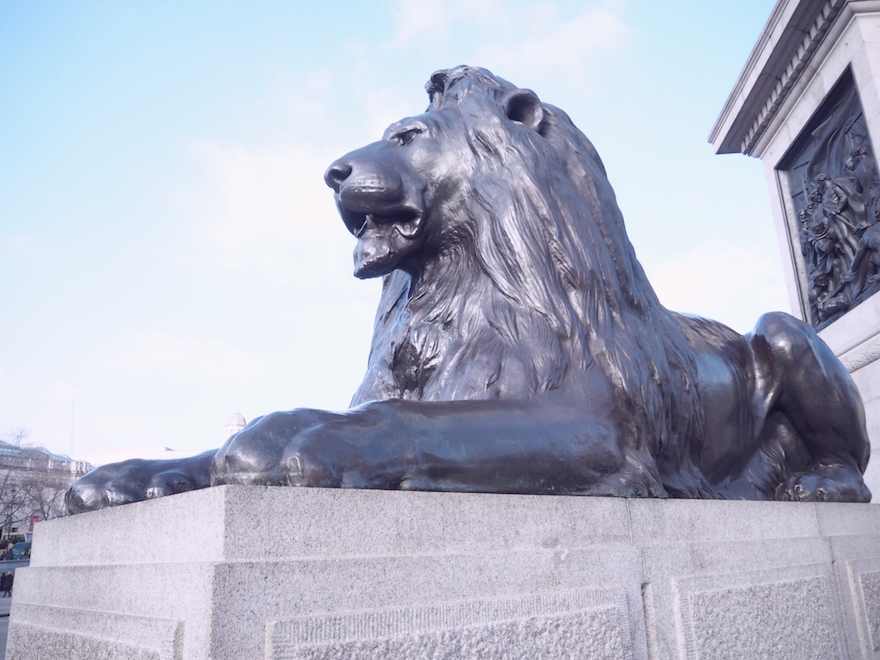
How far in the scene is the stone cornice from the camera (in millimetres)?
8555

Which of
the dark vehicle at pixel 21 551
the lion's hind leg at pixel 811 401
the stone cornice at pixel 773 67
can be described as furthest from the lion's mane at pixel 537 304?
the dark vehicle at pixel 21 551

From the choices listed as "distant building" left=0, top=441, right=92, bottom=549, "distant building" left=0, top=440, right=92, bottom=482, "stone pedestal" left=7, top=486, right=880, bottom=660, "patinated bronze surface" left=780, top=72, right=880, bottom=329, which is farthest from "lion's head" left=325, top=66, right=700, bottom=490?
"distant building" left=0, top=440, right=92, bottom=482

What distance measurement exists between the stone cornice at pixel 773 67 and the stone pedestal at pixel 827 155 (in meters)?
0.01

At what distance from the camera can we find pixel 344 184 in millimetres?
2771

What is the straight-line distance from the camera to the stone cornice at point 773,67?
855cm

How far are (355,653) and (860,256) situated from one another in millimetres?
8172

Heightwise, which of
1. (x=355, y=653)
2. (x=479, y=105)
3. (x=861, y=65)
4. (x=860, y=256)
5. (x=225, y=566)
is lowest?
(x=355, y=653)

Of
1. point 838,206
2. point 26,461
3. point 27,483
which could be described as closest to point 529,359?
point 838,206

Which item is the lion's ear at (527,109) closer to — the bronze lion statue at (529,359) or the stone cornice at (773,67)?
the bronze lion statue at (529,359)

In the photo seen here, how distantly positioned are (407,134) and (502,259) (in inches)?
24.4

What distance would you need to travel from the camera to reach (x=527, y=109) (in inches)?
121

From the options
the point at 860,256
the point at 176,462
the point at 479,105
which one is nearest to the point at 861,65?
the point at 860,256

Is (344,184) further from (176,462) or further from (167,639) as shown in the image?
(167,639)

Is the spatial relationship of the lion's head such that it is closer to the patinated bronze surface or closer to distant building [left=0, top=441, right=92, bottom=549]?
the patinated bronze surface
